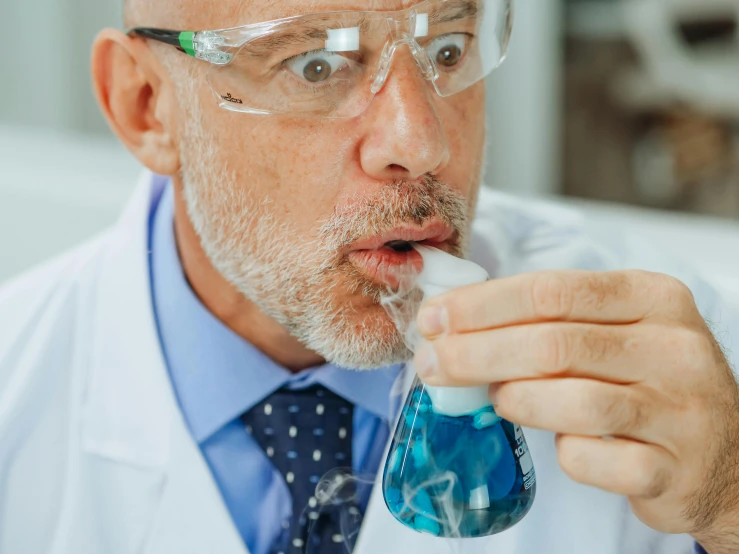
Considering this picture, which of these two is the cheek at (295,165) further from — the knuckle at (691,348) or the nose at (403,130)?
the knuckle at (691,348)

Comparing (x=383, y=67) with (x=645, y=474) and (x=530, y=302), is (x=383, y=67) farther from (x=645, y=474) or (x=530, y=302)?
(x=645, y=474)

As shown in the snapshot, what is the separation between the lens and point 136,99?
1.50 meters

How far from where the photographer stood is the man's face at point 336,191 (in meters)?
1.22

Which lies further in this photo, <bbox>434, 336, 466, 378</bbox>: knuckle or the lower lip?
the lower lip

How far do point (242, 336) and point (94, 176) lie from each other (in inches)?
51.4

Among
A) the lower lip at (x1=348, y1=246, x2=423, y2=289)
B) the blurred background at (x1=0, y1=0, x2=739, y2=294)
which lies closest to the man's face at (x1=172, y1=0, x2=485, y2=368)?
the lower lip at (x1=348, y1=246, x2=423, y2=289)

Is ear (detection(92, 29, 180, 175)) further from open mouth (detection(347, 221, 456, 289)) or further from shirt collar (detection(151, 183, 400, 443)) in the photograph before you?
open mouth (detection(347, 221, 456, 289))

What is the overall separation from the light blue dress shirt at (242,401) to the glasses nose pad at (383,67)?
0.49m

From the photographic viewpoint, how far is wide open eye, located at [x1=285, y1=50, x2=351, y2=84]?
4.12 feet

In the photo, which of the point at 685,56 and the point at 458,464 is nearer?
the point at 458,464

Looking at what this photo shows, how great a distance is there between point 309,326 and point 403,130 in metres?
0.34

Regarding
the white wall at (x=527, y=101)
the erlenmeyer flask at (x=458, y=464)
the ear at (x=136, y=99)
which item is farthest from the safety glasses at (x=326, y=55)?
the white wall at (x=527, y=101)

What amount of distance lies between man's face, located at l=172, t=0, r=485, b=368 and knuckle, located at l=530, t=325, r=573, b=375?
0.34 metres

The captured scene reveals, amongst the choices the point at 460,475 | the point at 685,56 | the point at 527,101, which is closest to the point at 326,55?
the point at 460,475
